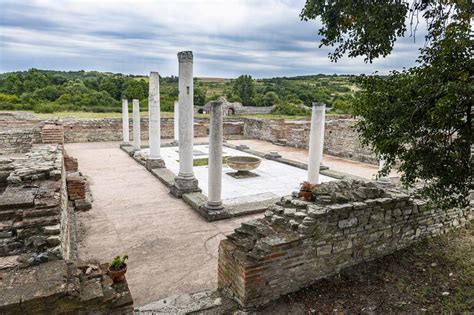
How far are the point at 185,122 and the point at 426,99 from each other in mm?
6168

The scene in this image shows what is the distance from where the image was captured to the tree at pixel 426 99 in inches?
117

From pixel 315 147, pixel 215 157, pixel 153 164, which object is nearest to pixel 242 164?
pixel 315 147

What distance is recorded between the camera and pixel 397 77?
3.64 m

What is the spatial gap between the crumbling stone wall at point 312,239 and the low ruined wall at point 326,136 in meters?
7.62

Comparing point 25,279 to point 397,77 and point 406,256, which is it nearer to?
point 397,77

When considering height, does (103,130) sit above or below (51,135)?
below

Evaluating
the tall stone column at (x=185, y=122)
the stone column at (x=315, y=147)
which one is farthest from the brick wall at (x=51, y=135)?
the stone column at (x=315, y=147)

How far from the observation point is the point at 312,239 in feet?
13.7

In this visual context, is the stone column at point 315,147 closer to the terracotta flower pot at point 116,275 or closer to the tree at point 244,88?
the terracotta flower pot at point 116,275

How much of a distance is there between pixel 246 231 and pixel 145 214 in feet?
12.4

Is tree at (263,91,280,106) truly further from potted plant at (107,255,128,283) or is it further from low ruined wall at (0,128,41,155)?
potted plant at (107,255,128,283)

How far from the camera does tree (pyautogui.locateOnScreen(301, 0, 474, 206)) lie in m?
2.96

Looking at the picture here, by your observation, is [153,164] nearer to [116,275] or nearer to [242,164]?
[242,164]

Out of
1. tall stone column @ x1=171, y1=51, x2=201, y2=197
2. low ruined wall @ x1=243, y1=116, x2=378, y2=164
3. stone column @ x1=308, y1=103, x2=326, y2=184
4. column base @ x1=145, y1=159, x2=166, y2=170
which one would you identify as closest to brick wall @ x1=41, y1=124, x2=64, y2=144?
column base @ x1=145, y1=159, x2=166, y2=170
